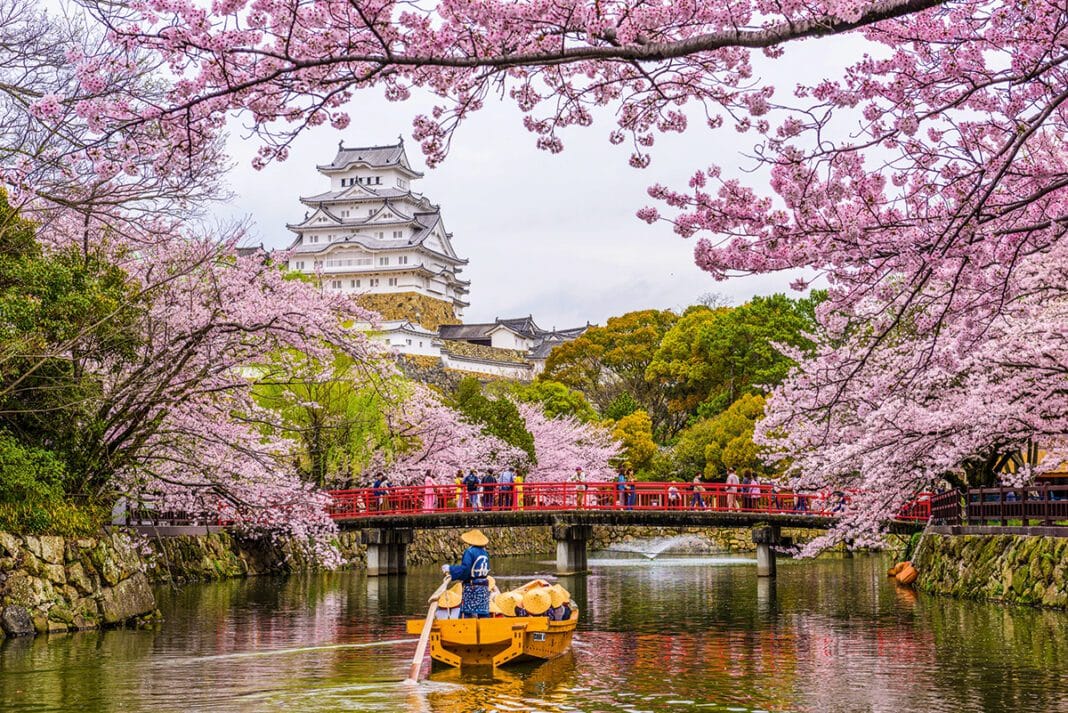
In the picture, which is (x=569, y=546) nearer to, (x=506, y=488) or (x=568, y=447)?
(x=506, y=488)

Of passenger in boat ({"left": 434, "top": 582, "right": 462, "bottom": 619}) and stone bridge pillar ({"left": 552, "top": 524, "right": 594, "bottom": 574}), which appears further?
stone bridge pillar ({"left": 552, "top": 524, "right": 594, "bottom": 574})

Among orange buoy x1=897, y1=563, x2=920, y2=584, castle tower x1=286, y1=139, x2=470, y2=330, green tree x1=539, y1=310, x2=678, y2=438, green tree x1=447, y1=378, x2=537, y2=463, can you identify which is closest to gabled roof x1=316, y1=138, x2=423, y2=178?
castle tower x1=286, y1=139, x2=470, y2=330

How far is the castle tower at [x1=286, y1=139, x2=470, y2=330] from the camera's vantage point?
80.2 m

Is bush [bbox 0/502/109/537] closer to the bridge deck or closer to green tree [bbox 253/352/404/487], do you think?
the bridge deck

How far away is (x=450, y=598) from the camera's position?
1422cm

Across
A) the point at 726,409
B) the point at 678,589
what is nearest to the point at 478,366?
the point at 726,409

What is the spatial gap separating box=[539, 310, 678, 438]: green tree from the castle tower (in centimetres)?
2097

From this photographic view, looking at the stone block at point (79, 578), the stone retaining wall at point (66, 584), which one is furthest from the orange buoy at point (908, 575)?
the stone block at point (79, 578)

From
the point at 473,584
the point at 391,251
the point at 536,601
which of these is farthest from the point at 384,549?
the point at 391,251

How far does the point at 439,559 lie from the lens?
139 ft

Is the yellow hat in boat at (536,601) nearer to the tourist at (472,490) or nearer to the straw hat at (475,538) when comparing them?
the straw hat at (475,538)

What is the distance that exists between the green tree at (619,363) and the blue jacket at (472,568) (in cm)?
4415

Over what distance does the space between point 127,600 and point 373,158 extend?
69.1 meters

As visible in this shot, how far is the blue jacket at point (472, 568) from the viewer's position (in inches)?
553
